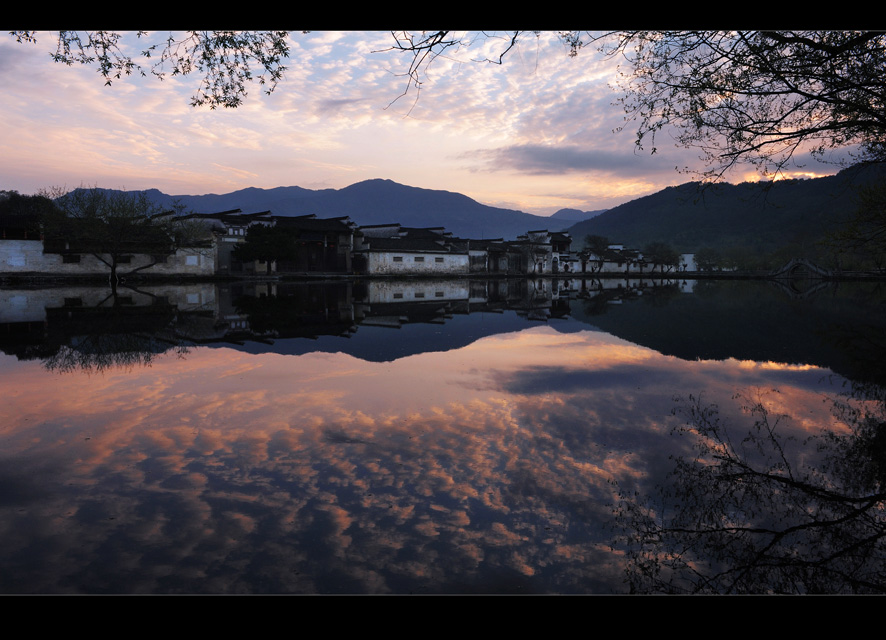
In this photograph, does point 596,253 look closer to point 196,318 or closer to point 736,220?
point 196,318

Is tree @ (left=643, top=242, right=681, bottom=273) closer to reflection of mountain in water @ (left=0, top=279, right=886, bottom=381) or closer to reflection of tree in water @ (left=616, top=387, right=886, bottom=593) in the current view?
reflection of mountain in water @ (left=0, top=279, right=886, bottom=381)

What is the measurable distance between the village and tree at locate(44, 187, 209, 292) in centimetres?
16

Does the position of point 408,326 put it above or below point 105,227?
below

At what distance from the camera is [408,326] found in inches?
593

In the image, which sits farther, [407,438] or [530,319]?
[530,319]

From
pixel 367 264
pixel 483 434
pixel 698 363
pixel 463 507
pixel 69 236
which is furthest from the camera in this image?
pixel 367 264

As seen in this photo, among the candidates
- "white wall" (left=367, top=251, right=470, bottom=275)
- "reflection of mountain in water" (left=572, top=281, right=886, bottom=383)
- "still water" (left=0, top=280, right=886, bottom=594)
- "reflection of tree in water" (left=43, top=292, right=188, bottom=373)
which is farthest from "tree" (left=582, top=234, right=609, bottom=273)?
"still water" (left=0, top=280, right=886, bottom=594)

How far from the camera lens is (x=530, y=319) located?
17.7 m

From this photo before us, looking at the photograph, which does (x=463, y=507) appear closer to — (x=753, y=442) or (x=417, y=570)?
(x=417, y=570)

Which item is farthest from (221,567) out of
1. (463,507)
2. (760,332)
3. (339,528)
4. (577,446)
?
(760,332)

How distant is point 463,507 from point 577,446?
1.82m

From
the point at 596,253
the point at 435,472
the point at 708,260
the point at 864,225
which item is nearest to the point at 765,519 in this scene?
the point at 435,472

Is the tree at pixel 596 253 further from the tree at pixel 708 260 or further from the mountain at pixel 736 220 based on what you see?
the tree at pixel 708 260

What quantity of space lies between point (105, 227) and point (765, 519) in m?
37.4
